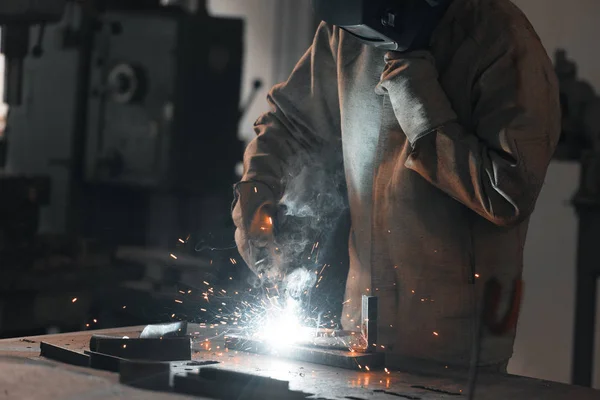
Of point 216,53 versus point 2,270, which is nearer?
point 2,270

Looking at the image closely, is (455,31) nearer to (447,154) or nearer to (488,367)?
(447,154)

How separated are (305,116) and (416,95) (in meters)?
0.47

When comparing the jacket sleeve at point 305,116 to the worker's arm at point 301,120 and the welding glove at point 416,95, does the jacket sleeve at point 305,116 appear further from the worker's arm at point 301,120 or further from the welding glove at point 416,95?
the welding glove at point 416,95

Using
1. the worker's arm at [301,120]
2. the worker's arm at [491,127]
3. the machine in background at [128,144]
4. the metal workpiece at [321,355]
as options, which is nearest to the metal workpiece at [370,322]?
the metal workpiece at [321,355]

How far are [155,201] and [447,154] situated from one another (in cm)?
216

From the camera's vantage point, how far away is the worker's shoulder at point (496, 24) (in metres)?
1.67

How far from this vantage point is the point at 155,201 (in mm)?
3633

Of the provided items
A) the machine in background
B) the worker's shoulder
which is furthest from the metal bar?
the machine in background

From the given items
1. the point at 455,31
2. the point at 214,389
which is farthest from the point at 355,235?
the point at 214,389

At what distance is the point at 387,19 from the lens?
163 cm

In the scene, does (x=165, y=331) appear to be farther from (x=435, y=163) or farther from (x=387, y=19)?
(x=387, y=19)

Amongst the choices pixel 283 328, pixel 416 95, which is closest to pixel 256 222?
pixel 283 328

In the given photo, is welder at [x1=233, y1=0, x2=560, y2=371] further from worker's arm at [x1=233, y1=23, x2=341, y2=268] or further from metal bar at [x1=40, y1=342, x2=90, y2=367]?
metal bar at [x1=40, y1=342, x2=90, y2=367]

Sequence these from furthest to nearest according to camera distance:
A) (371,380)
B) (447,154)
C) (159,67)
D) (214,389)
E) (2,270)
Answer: (159,67) → (2,270) → (447,154) → (371,380) → (214,389)
